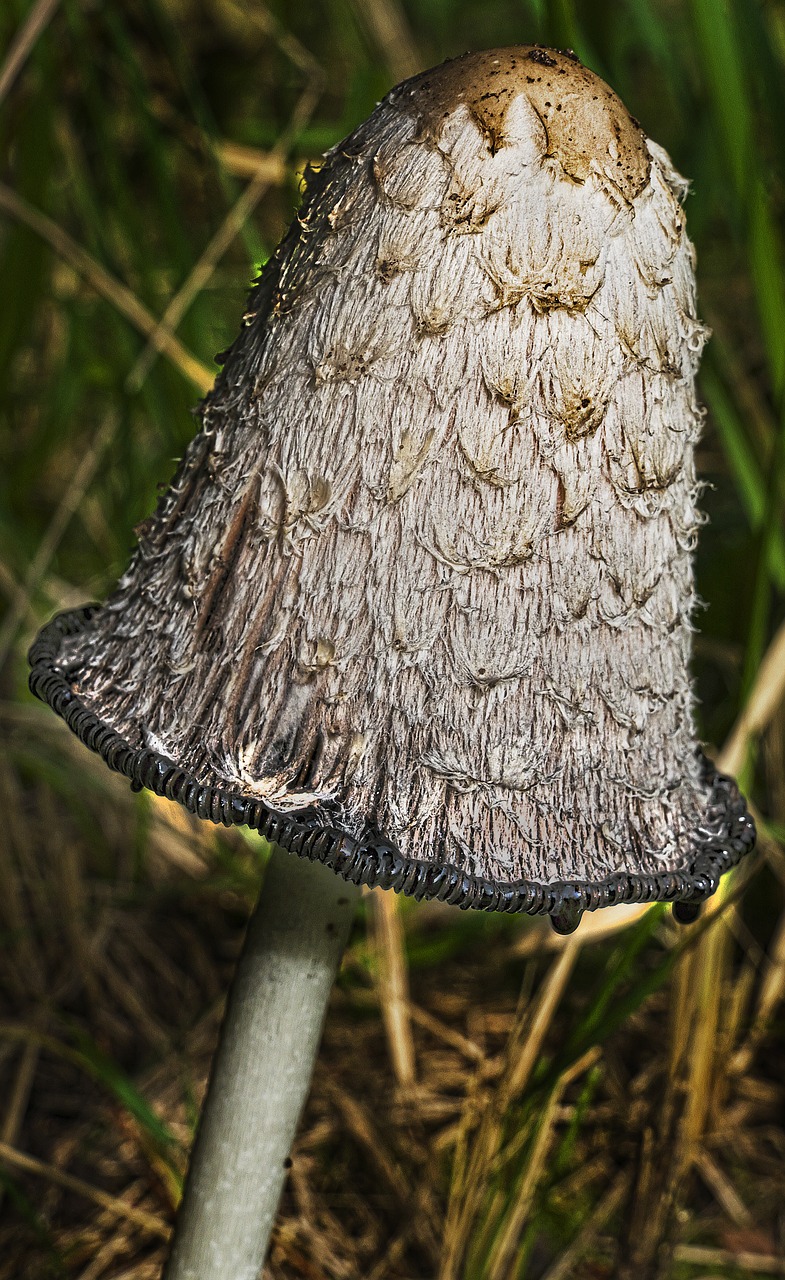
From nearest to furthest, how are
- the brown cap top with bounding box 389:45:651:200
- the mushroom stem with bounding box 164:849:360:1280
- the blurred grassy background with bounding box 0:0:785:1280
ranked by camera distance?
the brown cap top with bounding box 389:45:651:200, the mushroom stem with bounding box 164:849:360:1280, the blurred grassy background with bounding box 0:0:785:1280

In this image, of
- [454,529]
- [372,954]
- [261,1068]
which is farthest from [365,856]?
[372,954]

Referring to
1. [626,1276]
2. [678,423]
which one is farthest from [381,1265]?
[678,423]

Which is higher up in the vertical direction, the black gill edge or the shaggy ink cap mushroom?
the shaggy ink cap mushroom

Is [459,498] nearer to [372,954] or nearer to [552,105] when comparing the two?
[552,105]

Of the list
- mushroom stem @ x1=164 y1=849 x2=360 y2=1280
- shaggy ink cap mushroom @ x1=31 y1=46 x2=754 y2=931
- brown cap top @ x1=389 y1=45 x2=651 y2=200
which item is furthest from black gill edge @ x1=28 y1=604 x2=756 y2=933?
brown cap top @ x1=389 y1=45 x2=651 y2=200

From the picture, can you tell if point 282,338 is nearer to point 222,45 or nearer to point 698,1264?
point 698,1264

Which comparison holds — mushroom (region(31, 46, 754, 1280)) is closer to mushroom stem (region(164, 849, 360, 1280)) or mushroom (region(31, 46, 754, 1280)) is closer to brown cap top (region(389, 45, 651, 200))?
brown cap top (region(389, 45, 651, 200))

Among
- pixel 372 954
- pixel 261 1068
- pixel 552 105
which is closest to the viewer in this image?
pixel 552 105
